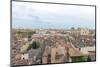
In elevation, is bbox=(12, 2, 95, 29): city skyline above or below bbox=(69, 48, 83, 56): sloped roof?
above

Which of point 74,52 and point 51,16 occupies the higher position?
point 51,16

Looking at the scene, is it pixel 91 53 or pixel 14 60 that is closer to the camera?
pixel 14 60

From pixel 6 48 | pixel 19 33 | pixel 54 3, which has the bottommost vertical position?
pixel 6 48

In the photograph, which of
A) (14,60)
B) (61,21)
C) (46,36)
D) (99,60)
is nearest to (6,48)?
(14,60)

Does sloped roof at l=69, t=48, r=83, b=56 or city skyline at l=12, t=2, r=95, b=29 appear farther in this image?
sloped roof at l=69, t=48, r=83, b=56

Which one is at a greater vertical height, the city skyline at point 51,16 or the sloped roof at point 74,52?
the city skyline at point 51,16

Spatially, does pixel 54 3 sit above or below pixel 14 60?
above

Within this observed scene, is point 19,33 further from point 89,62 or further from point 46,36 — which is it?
point 89,62

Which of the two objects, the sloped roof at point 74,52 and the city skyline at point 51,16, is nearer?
the city skyline at point 51,16
